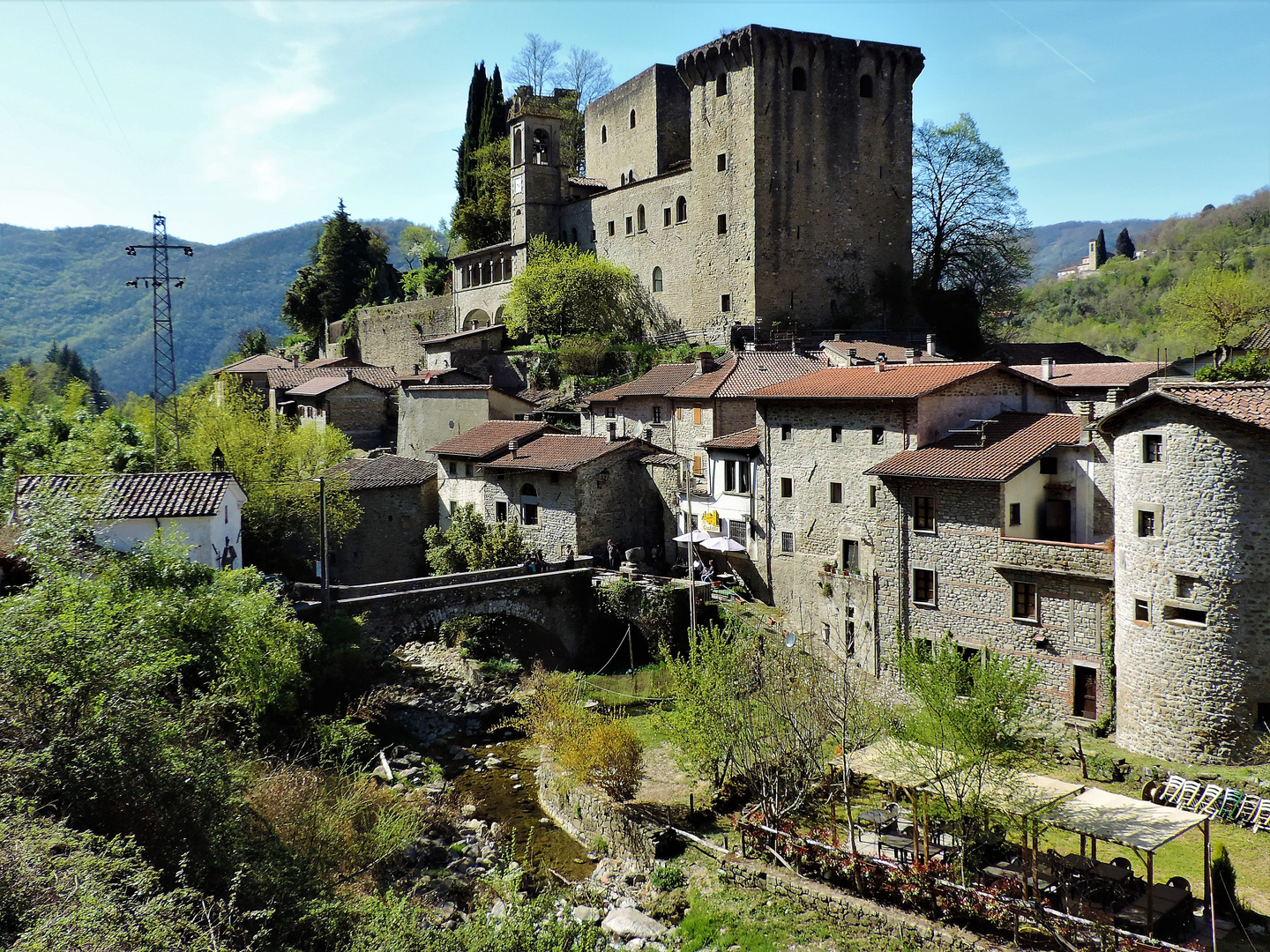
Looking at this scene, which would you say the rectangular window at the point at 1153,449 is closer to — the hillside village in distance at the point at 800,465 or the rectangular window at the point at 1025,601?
the hillside village in distance at the point at 800,465

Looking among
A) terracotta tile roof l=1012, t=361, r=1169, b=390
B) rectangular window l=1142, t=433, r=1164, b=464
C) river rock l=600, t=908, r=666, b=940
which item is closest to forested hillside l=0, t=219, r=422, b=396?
terracotta tile roof l=1012, t=361, r=1169, b=390

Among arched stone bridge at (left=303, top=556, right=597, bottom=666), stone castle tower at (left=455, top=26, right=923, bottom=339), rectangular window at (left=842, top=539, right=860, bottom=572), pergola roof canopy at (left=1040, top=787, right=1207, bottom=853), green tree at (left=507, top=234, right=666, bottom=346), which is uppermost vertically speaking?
stone castle tower at (left=455, top=26, right=923, bottom=339)

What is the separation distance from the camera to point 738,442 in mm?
32844

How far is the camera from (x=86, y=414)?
38.5 meters

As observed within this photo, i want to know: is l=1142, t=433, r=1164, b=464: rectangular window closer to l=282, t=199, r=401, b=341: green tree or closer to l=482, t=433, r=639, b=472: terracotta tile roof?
l=482, t=433, r=639, b=472: terracotta tile roof

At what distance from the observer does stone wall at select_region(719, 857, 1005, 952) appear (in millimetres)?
15555

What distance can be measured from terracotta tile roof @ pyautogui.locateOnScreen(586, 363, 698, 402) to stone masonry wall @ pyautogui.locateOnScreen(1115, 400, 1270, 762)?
2018cm

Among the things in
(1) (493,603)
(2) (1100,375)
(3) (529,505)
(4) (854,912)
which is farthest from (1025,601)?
(3) (529,505)

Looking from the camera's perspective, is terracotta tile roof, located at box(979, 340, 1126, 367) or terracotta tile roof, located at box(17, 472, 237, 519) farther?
terracotta tile roof, located at box(979, 340, 1126, 367)

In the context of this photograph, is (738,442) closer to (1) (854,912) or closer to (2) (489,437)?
(2) (489,437)

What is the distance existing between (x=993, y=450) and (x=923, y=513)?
2.41 meters

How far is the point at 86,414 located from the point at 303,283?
3817cm

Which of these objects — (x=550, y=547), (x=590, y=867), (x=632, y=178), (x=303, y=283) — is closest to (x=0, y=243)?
(x=303, y=283)

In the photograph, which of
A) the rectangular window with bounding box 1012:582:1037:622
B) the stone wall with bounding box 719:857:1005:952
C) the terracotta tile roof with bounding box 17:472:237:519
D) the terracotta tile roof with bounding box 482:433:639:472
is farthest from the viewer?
the terracotta tile roof with bounding box 482:433:639:472
